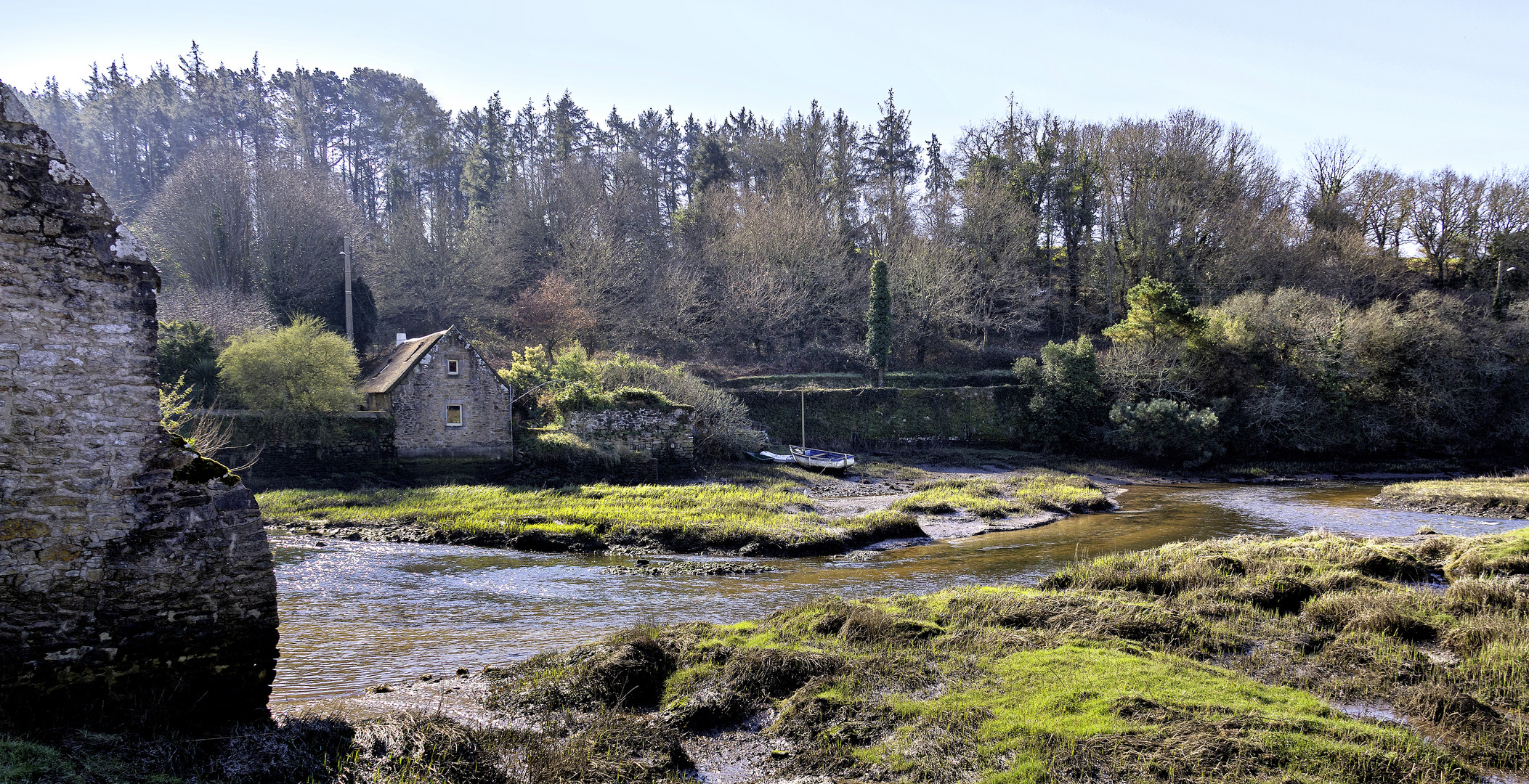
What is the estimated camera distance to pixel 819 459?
106ft

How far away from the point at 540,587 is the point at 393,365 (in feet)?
67.0

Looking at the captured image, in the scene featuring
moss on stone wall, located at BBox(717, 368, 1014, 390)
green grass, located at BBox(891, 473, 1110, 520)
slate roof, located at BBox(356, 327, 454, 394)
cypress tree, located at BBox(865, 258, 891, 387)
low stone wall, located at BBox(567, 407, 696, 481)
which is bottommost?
green grass, located at BBox(891, 473, 1110, 520)

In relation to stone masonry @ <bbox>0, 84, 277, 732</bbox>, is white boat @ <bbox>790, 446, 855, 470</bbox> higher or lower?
lower

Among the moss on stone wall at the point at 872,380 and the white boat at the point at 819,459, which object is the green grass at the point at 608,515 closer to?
the white boat at the point at 819,459

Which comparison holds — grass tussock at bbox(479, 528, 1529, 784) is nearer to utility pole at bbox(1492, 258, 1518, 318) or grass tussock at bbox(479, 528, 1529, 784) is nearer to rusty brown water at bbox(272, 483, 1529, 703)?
rusty brown water at bbox(272, 483, 1529, 703)

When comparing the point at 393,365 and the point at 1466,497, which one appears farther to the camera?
the point at 393,365

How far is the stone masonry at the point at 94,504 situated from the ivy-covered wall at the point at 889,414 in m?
31.5

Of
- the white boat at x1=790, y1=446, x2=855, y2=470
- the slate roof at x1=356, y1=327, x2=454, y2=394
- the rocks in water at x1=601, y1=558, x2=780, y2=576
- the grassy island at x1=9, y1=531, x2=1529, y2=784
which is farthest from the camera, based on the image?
the white boat at x1=790, y1=446, x2=855, y2=470

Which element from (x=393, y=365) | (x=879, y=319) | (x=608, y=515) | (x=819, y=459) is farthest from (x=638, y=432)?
(x=879, y=319)

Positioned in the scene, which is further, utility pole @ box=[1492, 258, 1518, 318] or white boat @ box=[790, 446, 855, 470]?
utility pole @ box=[1492, 258, 1518, 318]

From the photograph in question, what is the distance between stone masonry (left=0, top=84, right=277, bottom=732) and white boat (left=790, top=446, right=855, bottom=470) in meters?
25.3

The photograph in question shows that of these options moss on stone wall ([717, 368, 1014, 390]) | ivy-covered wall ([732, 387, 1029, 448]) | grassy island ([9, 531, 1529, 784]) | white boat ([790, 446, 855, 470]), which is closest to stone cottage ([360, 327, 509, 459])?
white boat ([790, 446, 855, 470])

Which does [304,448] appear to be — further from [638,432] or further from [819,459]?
[819,459]

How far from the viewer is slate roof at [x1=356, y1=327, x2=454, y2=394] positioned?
2898 cm
